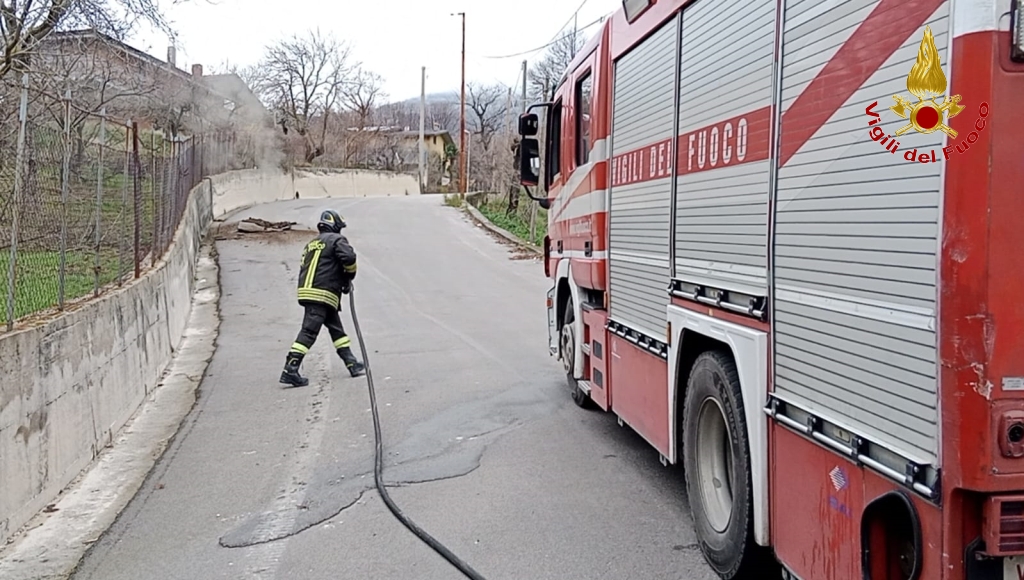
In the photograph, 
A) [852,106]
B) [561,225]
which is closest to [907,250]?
[852,106]

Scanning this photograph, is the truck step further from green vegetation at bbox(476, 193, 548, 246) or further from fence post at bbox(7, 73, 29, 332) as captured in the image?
green vegetation at bbox(476, 193, 548, 246)

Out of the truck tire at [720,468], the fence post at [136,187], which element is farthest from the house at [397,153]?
the truck tire at [720,468]

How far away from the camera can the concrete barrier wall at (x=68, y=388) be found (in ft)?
17.7

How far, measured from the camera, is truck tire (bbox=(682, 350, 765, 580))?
422 centimetres

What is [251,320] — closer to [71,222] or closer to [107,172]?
[107,172]

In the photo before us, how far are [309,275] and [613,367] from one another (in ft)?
14.4

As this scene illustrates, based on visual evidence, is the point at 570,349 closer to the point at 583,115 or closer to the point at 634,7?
the point at 583,115

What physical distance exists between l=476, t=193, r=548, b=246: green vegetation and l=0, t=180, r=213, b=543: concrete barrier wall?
1633 centimetres

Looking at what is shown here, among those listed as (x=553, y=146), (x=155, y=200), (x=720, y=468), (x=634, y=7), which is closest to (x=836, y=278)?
(x=720, y=468)

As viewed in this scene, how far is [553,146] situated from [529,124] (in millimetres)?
502

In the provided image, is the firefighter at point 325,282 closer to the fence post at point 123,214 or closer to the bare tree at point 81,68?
the fence post at point 123,214

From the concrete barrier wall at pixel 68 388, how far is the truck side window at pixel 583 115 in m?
4.02

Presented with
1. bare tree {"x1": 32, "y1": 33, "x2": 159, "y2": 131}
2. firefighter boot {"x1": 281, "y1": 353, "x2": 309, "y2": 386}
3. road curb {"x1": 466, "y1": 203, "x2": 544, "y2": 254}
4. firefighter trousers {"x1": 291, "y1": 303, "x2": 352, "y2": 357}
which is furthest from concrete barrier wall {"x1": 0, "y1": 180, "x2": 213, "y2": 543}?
road curb {"x1": 466, "y1": 203, "x2": 544, "y2": 254}

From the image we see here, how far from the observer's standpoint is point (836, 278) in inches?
127
